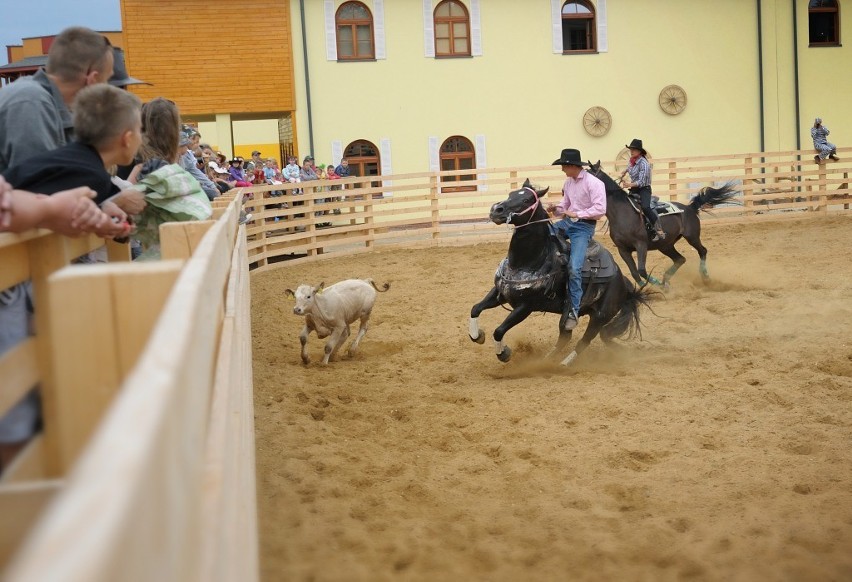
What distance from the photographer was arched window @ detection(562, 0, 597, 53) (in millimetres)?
26969

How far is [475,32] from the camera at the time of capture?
2623cm

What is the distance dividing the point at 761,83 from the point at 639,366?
20850 mm

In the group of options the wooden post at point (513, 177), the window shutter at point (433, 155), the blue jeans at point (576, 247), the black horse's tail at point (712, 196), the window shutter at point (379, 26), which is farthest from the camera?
the window shutter at point (433, 155)

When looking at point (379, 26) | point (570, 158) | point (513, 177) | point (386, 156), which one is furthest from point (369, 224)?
point (570, 158)

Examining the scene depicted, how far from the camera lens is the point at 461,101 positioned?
2625cm

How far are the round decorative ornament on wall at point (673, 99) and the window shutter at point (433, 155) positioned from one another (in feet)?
21.1

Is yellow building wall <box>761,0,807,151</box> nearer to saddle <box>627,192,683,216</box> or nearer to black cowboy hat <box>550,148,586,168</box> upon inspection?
saddle <box>627,192,683,216</box>

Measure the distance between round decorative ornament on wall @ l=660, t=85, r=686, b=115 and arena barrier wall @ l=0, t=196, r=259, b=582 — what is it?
85.5 ft

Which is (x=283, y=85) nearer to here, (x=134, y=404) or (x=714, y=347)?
(x=714, y=347)

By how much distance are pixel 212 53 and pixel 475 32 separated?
692cm

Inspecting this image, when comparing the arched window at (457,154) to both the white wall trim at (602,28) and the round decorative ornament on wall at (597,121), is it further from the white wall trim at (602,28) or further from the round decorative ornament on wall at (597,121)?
the white wall trim at (602,28)

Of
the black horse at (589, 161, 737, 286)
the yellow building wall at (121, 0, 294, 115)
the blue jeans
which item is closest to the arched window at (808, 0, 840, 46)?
the yellow building wall at (121, 0, 294, 115)

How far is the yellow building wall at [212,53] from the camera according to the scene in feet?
81.6

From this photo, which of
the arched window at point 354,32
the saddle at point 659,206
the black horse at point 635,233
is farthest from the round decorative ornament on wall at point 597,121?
the black horse at point 635,233
